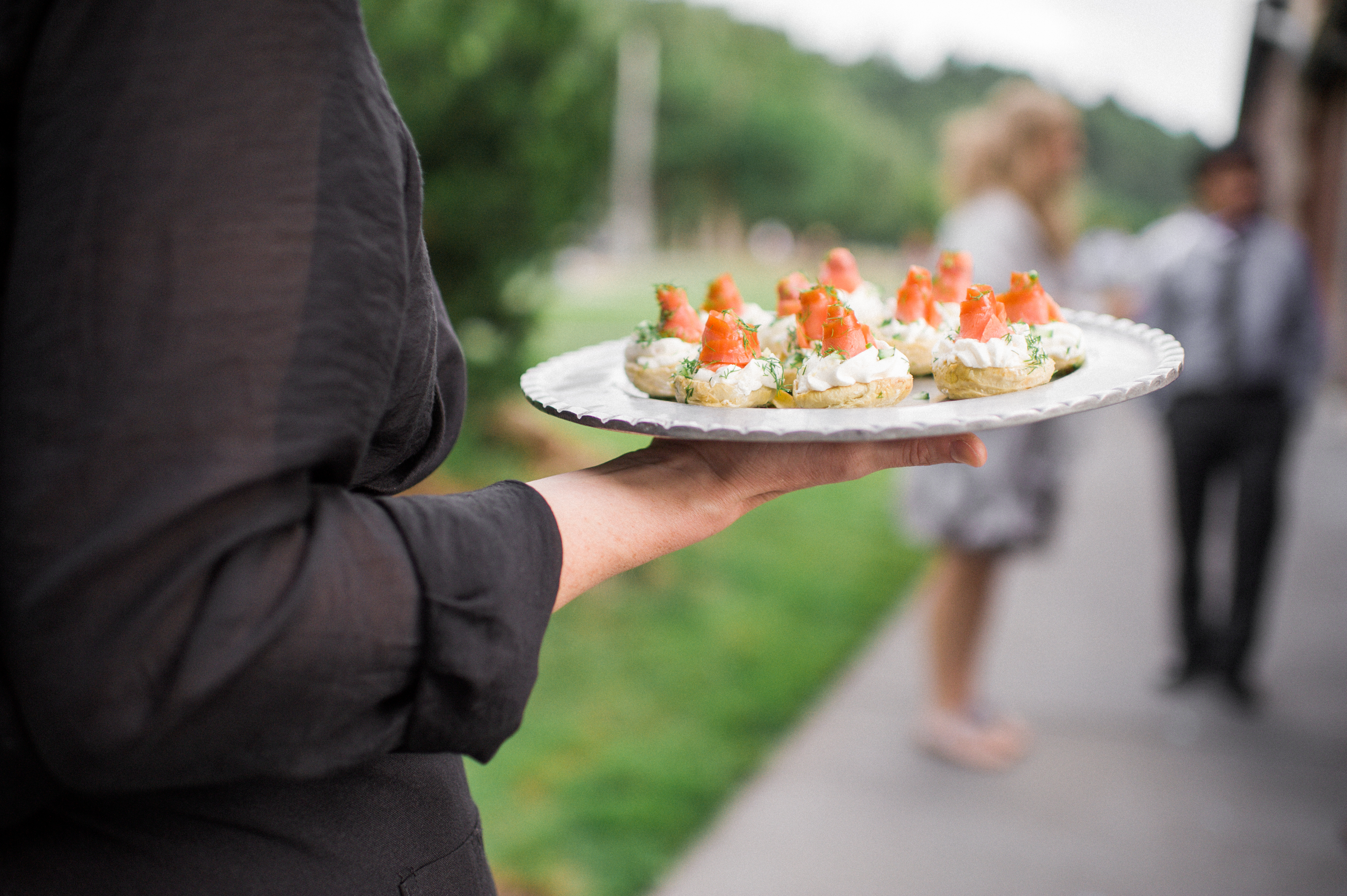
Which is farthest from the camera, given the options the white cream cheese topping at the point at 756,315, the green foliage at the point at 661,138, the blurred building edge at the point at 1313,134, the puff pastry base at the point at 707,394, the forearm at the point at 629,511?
the blurred building edge at the point at 1313,134

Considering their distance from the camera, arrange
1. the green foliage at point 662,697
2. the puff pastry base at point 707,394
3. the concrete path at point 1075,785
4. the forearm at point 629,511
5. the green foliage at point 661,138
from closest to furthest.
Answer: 1. the forearm at point 629,511
2. the puff pastry base at point 707,394
3. the concrete path at point 1075,785
4. the green foliage at point 662,697
5. the green foliage at point 661,138

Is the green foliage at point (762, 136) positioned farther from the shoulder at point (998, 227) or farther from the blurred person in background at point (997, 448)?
the shoulder at point (998, 227)

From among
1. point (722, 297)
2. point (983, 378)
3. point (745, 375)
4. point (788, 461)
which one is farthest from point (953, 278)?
point (788, 461)

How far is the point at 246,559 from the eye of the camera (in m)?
0.76

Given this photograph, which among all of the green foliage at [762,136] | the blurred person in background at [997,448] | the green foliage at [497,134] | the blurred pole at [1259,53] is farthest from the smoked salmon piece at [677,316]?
the green foliage at [762,136]

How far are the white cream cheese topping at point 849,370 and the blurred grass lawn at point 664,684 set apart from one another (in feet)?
7.18

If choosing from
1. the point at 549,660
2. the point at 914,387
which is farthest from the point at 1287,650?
the point at 914,387

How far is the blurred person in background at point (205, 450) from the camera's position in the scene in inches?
28.6

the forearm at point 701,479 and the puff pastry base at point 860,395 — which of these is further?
the puff pastry base at point 860,395

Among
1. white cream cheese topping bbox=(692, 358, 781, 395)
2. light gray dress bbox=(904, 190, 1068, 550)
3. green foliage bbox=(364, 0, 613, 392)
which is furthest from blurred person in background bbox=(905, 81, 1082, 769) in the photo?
green foliage bbox=(364, 0, 613, 392)

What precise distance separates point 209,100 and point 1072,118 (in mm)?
3656

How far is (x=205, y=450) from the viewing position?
2.40ft

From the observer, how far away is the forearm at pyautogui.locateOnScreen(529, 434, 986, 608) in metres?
1.13

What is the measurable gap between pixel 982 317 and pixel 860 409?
1.24 feet
